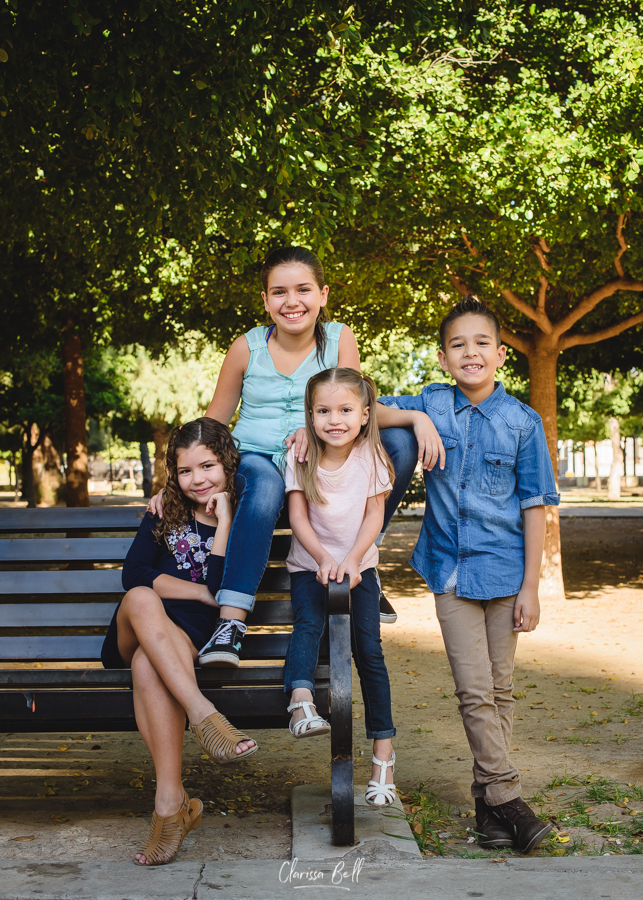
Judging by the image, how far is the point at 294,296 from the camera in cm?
337

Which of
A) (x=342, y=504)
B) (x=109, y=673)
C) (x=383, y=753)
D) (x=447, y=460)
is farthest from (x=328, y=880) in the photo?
(x=447, y=460)

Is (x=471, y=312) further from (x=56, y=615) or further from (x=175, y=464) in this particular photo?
(x=56, y=615)

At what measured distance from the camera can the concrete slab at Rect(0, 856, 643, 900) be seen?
2441 millimetres

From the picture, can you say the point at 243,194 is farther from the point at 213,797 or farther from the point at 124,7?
the point at 213,797

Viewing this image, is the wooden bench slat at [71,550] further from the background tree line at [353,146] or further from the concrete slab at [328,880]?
the background tree line at [353,146]

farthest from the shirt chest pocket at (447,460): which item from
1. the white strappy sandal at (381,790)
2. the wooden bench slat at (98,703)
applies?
the white strappy sandal at (381,790)

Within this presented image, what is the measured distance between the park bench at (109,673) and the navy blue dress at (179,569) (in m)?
0.15

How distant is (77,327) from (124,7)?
8235 mm

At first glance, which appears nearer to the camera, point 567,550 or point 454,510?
point 454,510

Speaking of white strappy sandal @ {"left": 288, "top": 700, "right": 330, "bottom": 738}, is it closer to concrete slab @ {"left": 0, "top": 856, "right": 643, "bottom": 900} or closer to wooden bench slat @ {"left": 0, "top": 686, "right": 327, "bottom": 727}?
wooden bench slat @ {"left": 0, "top": 686, "right": 327, "bottom": 727}

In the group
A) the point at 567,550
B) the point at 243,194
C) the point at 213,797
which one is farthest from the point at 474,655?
the point at 567,550

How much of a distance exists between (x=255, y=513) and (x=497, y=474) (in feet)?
3.01

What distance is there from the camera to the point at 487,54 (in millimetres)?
8594

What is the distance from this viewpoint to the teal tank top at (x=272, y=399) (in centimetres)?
336
